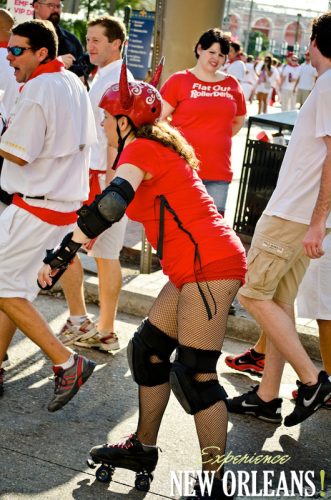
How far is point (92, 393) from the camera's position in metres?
5.76

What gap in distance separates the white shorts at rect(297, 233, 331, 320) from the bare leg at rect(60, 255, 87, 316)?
4.85 feet

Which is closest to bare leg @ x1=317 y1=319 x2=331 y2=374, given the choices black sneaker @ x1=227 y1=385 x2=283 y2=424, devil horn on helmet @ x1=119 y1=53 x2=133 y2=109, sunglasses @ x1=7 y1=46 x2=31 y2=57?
black sneaker @ x1=227 y1=385 x2=283 y2=424

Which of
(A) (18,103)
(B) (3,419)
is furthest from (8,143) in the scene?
(B) (3,419)

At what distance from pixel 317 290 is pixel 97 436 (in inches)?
66.6

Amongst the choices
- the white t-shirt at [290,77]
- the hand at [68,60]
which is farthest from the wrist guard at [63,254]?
the white t-shirt at [290,77]

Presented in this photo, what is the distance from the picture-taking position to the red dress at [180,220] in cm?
435

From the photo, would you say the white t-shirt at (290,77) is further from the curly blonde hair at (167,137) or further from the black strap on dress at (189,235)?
the black strap on dress at (189,235)

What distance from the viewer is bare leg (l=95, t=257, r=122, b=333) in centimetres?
657

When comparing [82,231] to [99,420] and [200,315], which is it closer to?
[200,315]

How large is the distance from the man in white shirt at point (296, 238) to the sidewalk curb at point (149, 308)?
142 centimetres

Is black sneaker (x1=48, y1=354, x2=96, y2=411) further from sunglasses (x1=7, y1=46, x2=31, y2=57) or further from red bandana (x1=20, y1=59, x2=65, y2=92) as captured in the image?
sunglasses (x1=7, y1=46, x2=31, y2=57)

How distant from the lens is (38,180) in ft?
17.8

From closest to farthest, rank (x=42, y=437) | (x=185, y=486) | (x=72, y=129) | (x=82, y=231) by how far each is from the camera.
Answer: (x=82, y=231)
(x=185, y=486)
(x=42, y=437)
(x=72, y=129)

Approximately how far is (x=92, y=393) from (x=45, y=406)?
1.20 ft
